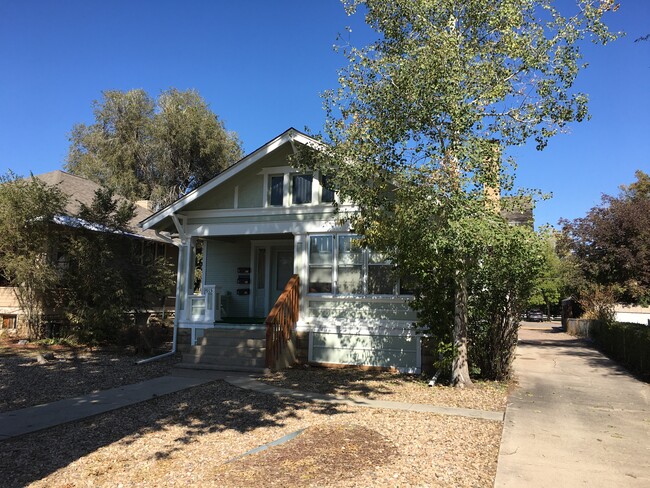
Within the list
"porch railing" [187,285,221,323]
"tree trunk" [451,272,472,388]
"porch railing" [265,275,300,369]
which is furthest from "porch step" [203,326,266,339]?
"tree trunk" [451,272,472,388]

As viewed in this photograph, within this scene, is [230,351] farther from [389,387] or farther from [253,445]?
[253,445]

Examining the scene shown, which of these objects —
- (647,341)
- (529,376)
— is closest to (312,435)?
(529,376)

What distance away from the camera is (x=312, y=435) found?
20.3 ft

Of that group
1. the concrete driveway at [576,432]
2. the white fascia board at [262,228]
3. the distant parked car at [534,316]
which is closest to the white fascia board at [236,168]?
the white fascia board at [262,228]

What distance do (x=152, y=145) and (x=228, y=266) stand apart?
64.6 feet

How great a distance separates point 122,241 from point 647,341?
621 inches

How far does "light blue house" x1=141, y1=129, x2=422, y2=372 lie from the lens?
11750 mm

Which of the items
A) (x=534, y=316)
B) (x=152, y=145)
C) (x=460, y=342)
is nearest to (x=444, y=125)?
(x=460, y=342)

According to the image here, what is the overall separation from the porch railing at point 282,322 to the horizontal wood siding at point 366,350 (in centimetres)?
76

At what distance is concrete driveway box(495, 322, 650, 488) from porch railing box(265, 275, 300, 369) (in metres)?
5.09

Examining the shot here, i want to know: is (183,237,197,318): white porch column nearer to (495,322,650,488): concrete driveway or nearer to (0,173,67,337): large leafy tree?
(0,173,67,337): large leafy tree

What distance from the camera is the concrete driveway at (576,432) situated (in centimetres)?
506

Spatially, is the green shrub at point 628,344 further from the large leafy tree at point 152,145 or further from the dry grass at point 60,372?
the large leafy tree at point 152,145

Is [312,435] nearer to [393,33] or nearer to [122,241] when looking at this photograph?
[393,33]
